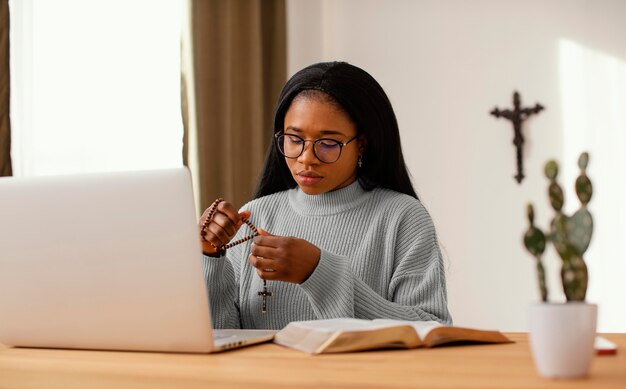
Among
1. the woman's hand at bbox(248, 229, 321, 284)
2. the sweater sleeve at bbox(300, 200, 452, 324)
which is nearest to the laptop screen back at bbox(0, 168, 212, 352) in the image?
the woman's hand at bbox(248, 229, 321, 284)

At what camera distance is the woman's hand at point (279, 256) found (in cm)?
152

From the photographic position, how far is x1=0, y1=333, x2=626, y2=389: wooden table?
3.16 feet

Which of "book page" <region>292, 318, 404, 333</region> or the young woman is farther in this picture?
the young woman

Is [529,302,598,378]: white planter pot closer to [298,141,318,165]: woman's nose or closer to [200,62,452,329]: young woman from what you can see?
[200,62,452,329]: young woman

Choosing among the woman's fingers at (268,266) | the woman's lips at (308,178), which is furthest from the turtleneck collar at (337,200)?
the woman's fingers at (268,266)

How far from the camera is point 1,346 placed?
1.48 meters

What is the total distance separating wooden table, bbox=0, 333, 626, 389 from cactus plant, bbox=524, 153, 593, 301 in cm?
11

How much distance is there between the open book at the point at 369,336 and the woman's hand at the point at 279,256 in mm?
187

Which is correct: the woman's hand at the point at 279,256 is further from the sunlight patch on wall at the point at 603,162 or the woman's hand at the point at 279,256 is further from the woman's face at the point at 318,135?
the sunlight patch on wall at the point at 603,162

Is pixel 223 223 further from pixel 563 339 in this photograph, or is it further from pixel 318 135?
pixel 563 339

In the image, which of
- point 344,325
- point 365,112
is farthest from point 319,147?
point 344,325

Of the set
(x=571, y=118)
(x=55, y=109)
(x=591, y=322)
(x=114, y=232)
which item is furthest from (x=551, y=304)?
(x=571, y=118)

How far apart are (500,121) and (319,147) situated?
82.6 inches

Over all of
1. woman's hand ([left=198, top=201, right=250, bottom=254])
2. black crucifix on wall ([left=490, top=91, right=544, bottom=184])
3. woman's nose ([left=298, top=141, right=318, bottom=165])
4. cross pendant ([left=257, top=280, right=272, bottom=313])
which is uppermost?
black crucifix on wall ([left=490, top=91, right=544, bottom=184])
